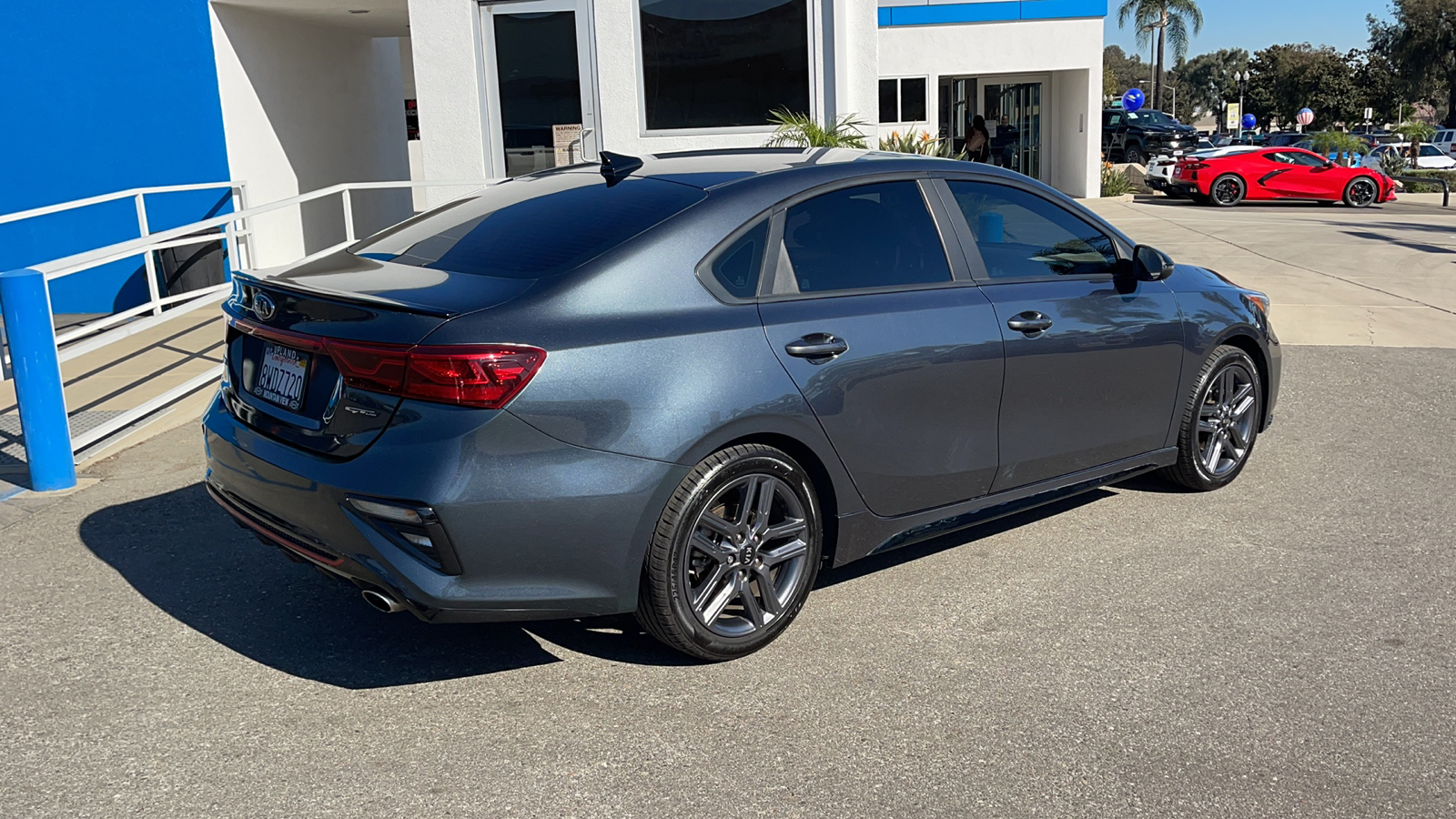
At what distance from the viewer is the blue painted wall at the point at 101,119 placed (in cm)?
1278

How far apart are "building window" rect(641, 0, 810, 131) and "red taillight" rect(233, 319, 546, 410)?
943 centimetres

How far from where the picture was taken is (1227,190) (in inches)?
1077

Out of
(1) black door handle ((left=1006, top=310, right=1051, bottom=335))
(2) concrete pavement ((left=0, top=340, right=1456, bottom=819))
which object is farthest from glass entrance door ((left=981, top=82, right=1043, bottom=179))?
(1) black door handle ((left=1006, top=310, right=1051, bottom=335))

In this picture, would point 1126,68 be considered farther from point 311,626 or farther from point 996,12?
point 311,626

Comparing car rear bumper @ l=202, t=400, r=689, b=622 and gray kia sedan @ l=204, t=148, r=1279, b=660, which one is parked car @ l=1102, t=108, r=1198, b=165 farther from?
car rear bumper @ l=202, t=400, r=689, b=622

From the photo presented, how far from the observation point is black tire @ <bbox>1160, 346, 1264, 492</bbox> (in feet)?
18.2

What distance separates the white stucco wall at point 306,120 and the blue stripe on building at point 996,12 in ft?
38.1

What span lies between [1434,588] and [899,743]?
8.03 ft

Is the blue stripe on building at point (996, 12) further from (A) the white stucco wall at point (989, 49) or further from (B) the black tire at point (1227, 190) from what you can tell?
(B) the black tire at point (1227, 190)

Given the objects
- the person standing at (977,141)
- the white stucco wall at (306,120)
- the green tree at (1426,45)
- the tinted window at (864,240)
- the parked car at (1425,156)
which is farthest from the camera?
the green tree at (1426,45)

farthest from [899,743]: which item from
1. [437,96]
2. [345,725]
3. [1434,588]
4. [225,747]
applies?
[437,96]

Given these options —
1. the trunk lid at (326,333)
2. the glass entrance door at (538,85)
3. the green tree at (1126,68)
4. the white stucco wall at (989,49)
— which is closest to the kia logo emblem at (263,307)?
the trunk lid at (326,333)

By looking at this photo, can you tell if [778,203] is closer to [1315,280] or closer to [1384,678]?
[1384,678]

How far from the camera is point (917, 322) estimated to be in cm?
435
